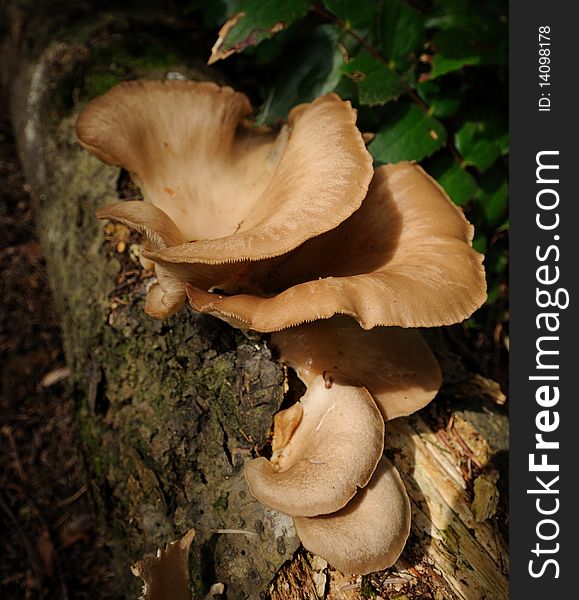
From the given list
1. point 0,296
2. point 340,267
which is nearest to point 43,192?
point 0,296

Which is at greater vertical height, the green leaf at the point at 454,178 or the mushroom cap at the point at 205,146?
the mushroom cap at the point at 205,146

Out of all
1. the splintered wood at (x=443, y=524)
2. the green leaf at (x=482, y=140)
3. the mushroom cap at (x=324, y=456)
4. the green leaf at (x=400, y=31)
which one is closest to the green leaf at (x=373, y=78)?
the green leaf at (x=400, y=31)

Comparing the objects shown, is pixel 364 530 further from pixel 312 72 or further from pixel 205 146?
pixel 312 72

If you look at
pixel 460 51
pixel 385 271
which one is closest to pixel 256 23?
pixel 460 51

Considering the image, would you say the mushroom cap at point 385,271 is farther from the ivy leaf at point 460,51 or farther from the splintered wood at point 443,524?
the splintered wood at point 443,524

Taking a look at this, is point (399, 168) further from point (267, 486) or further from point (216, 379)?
point (267, 486)

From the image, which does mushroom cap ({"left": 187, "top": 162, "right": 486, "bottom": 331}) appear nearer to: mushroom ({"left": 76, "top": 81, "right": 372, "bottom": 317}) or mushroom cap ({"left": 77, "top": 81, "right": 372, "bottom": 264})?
mushroom ({"left": 76, "top": 81, "right": 372, "bottom": 317})
